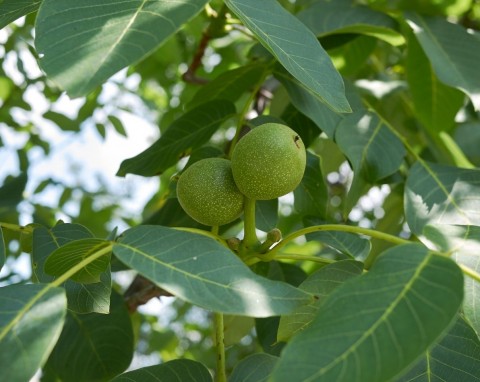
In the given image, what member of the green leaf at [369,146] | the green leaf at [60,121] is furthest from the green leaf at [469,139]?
Answer: the green leaf at [60,121]

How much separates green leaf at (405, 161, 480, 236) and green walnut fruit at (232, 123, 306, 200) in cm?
33

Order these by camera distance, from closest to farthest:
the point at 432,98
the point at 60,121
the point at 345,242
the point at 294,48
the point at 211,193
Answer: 1. the point at 294,48
2. the point at 211,193
3. the point at 345,242
4. the point at 432,98
5. the point at 60,121

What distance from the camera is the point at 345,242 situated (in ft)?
4.05

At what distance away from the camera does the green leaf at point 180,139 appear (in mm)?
1507

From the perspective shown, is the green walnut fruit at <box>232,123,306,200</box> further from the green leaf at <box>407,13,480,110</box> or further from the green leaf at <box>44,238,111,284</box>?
the green leaf at <box>407,13,480,110</box>

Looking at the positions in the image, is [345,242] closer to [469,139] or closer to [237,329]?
[237,329]

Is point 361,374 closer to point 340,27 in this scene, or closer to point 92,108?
point 340,27

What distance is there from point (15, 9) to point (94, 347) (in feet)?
2.41

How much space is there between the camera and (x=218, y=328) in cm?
110

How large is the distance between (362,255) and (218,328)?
0.28m

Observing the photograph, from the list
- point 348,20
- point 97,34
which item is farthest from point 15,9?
point 348,20

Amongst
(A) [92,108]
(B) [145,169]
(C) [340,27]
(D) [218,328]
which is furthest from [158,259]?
(A) [92,108]

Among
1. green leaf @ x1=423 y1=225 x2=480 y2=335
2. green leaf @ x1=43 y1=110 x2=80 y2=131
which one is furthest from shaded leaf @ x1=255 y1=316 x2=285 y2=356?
green leaf @ x1=43 y1=110 x2=80 y2=131

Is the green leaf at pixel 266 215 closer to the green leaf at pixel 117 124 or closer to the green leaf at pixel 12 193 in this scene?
the green leaf at pixel 12 193
